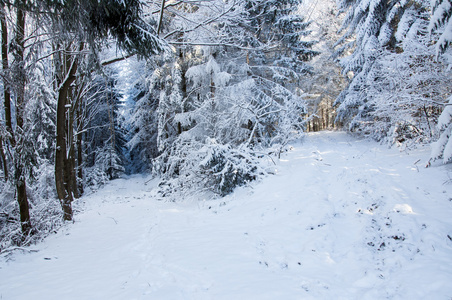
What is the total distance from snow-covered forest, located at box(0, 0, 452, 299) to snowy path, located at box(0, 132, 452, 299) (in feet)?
1.00

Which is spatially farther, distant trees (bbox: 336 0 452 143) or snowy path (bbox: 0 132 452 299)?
distant trees (bbox: 336 0 452 143)

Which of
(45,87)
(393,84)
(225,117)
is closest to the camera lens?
(45,87)

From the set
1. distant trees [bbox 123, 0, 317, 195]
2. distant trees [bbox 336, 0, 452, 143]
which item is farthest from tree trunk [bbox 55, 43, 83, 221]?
distant trees [bbox 336, 0, 452, 143]

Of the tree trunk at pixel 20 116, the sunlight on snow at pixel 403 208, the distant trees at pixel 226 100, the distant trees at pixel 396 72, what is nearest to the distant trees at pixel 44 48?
the tree trunk at pixel 20 116

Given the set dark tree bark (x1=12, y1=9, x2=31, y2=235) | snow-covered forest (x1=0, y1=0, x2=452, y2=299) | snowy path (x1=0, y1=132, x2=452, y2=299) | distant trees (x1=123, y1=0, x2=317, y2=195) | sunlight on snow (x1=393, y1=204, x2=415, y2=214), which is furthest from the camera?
distant trees (x1=123, y1=0, x2=317, y2=195)

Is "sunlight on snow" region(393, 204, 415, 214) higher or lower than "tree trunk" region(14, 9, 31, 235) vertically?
lower

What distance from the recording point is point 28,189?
22.4 feet

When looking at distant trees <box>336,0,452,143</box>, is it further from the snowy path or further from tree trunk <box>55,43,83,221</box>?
tree trunk <box>55,43,83,221</box>

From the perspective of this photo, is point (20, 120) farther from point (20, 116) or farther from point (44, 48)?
point (44, 48)

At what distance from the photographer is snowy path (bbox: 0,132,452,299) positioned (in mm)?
3023

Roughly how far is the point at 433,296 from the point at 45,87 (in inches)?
445

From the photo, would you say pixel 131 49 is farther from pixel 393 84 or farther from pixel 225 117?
pixel 393 84

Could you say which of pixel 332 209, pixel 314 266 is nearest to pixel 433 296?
pixel 314 266

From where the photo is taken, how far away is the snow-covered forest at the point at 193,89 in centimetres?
400
